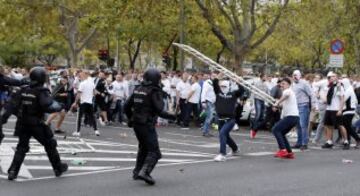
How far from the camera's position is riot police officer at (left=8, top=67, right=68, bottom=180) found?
10672 millimetres

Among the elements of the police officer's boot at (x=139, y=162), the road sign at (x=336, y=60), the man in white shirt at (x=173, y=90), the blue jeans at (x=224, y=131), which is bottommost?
the police officer's boot at (x=139, y=162)

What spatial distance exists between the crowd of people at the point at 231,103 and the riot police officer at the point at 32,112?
175 centimetres

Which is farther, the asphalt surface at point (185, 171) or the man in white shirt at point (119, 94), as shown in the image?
the man in white shirt at point (119, 94)

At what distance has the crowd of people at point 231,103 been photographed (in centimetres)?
1394

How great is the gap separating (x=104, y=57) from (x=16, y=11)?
5355 mm

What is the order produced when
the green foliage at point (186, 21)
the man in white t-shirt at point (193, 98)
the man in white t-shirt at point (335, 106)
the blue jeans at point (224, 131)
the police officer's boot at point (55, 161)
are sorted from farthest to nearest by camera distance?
the green foliage at point (186, 21)
the man in white t-shirt at point (193, 98)
the man in white t-shirt at point (335, 106)
the blue jeans at point (224, 131)
the police officer's boot at point (55, 161)

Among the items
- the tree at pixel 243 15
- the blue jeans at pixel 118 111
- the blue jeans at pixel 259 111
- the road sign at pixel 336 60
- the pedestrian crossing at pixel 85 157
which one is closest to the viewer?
the pedestrian crossing at pixel 85 157

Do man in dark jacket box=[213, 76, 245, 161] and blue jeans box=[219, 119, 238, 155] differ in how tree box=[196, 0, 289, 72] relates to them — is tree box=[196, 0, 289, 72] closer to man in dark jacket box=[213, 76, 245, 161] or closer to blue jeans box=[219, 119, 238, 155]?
man in dark jacket box=[213, 76, 245, 161]

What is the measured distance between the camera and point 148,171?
10.3 meters

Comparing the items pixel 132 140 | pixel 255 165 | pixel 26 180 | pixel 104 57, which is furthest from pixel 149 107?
pixel 104 57

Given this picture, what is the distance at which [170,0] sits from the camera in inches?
1096

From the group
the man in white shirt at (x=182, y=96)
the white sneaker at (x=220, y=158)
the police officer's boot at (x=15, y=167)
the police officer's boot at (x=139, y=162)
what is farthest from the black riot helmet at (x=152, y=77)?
the man in white shirt at (x=182, y=96)

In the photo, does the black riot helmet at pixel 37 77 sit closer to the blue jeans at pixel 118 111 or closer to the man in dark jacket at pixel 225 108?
the man in dark jacket at pixel 225 108

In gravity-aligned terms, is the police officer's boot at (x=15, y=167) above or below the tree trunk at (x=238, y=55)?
below
